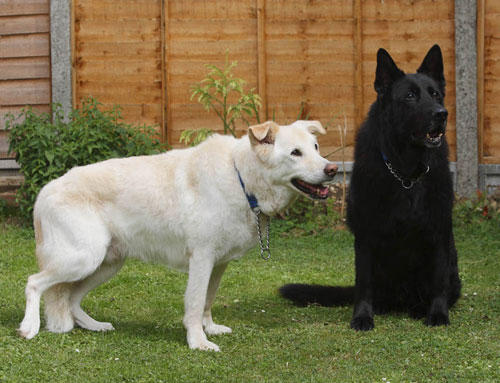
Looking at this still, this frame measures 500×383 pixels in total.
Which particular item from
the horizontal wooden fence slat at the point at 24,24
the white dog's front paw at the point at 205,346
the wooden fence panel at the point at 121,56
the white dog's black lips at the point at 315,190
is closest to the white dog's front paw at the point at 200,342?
the white dog's front paw at the point at 205,346

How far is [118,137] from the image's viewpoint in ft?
27.2

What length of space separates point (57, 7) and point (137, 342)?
5.86 m

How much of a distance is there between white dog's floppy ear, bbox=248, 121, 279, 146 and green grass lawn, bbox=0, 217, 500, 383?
1.20m

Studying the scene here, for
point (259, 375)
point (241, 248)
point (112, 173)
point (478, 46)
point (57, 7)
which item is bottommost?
point (259, 375)

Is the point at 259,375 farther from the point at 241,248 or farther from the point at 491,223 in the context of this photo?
the point at 491,223

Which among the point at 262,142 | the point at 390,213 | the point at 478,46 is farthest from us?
the point at 478,46

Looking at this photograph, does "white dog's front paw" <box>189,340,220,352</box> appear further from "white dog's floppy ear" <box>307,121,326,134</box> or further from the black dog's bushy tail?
"white dog's floppy ear" <box>307,121,326,134</box>

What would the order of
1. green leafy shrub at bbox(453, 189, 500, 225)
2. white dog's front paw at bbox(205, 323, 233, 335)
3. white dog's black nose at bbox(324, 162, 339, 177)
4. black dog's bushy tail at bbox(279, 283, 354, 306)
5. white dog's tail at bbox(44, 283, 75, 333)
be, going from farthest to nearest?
green leafy shrub at bbox(453, 189, 500, 225), black dog's bushy tail at bbox(279, 283, 354, 306), white dog's front paw at bbox(205, 323, 233, 335), white dog's tail at bbox(44, 283, 75, 333), white dog's black nose at bbox(324, 162, 339, 177)

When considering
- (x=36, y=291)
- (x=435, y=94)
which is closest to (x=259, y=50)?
(x=435, y=94)

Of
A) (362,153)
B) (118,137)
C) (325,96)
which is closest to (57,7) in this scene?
(118,137)

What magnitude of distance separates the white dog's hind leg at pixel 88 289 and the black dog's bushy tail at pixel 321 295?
4.38 feet

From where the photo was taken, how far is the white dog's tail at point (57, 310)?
435 cm

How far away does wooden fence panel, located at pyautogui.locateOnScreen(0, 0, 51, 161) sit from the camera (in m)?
8.91

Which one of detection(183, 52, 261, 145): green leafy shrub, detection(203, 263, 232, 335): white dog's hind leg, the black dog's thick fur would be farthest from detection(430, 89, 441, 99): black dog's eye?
detection(183, 52, 261, 145): green leafy shrub
